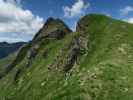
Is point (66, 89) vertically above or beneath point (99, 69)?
beneath

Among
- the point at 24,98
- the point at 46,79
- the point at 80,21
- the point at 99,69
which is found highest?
the point at 80,21

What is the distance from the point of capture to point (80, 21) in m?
163

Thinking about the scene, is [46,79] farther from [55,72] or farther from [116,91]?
[116,91]

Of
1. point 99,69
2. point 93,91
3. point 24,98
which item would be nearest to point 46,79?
point 24,98

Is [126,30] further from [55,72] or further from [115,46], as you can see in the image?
[55,72]

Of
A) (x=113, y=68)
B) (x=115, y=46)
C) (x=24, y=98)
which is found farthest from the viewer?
(x=24, y=98)

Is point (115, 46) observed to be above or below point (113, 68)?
above

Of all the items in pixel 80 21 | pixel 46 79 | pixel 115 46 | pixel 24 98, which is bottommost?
pixel 24 98

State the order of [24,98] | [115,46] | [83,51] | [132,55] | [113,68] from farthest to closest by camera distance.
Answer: [24,98] < [83,51] < [115,46] < [132,55] < [113,68]

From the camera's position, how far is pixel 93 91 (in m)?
88.6

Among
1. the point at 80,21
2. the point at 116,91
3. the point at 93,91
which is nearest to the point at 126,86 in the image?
the point at 116,91

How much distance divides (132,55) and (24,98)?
7424 centimetres

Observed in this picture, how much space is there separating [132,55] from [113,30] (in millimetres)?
32616

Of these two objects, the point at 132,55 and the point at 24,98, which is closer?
the point at 132,55
